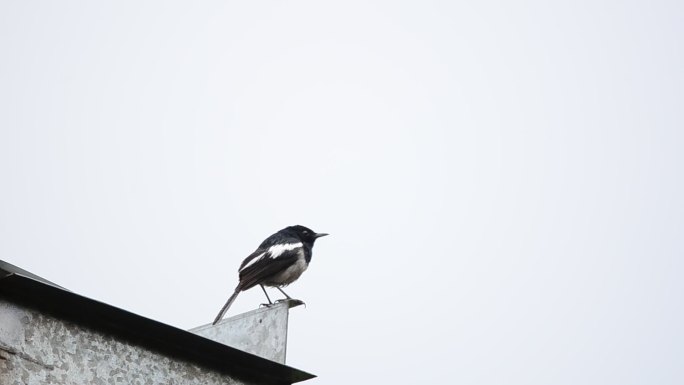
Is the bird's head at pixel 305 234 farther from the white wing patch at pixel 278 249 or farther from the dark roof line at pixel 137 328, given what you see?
the dark roof line at pixel 137 328

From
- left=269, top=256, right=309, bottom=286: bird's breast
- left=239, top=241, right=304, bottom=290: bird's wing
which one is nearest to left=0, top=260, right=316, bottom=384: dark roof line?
left=239, top=241, right=304, bottom=290: bird's wing

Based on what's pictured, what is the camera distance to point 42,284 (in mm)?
5730

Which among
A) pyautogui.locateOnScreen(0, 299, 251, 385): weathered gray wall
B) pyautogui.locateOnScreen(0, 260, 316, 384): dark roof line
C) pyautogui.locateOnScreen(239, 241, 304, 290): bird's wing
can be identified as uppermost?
pyautogui.locateOnScreen(239, 241, 304, 290): bird's wing

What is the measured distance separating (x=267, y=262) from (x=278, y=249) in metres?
0.38

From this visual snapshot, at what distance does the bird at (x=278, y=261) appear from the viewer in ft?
41.5

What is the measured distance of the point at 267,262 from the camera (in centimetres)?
1287

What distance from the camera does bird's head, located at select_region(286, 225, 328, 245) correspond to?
1403 cm

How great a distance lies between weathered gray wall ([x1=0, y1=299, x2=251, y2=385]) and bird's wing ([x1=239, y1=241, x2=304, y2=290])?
227 inches

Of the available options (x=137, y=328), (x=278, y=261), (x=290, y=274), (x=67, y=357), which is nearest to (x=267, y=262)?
(x=278, y=261)

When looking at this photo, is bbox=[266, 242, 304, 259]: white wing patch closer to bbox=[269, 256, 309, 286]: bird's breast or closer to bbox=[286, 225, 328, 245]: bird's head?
bbox=[269, 256, 309, 286]: bird's breast

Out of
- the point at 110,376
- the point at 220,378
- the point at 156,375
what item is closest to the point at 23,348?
the point at 110,376

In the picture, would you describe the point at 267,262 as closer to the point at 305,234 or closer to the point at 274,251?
the point at 274,251

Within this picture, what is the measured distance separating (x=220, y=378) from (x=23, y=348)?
1699mm

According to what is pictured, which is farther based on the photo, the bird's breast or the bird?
the bird's breast
